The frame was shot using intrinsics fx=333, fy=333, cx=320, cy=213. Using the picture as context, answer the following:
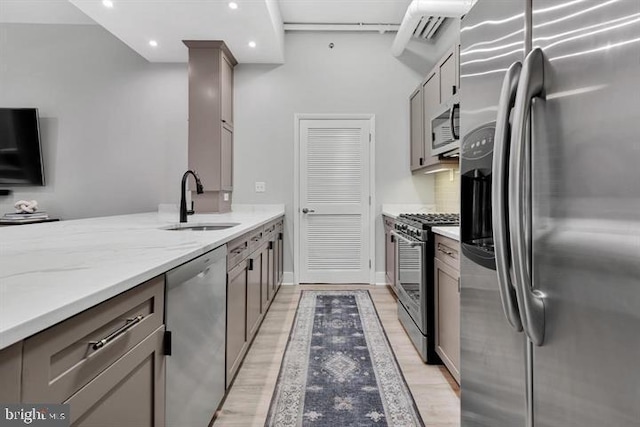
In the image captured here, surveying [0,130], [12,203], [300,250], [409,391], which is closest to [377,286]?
[300,250]

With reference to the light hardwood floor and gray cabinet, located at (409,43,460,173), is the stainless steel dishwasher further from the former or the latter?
gray cabinet, located at (409,43,460,173)

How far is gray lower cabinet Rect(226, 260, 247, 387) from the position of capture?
173 centimetres

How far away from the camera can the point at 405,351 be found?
7.63 ft

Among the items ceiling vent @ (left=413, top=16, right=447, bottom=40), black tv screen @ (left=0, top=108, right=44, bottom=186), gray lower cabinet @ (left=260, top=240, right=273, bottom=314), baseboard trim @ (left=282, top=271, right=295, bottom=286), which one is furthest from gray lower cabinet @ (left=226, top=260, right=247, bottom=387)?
black tv screen @ (left=0, top=108, right=44, bottom=186)

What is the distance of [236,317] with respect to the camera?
6.16 ft

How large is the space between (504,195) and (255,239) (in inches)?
75.9

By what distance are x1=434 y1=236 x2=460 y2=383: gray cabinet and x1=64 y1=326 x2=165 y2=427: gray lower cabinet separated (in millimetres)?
1414

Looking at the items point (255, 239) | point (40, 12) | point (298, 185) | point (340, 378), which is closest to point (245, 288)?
point (255, 239)

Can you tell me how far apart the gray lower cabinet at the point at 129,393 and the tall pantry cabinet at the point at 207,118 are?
2773 mm

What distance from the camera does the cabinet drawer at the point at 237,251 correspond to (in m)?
1.73

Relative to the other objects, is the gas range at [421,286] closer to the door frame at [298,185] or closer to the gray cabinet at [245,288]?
the gray cabinet at [245,288]

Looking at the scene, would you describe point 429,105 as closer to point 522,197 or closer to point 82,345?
point 522,197
